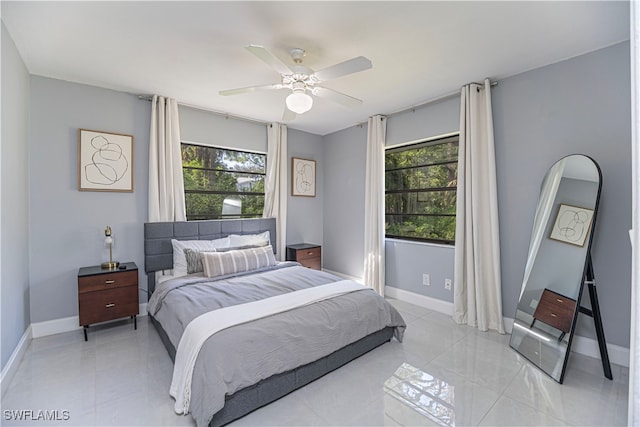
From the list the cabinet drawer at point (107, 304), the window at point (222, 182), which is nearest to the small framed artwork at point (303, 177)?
the window at point (222, 182)

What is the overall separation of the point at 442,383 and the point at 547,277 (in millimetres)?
1420

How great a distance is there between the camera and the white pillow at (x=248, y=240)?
3.90 meters

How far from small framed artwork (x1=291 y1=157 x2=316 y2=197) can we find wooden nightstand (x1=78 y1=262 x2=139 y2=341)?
8.90ft

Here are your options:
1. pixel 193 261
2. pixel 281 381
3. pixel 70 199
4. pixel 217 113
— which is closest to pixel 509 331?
pixel 281 381

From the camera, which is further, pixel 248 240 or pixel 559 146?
pixel 248 240

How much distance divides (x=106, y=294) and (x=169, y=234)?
3.04 feet

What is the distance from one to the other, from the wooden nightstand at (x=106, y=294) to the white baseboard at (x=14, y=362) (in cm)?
43

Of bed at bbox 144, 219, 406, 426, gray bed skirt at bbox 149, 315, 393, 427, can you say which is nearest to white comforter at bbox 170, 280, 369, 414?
bed at bbox 144, 219, 406, 426

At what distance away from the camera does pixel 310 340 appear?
7.24 ft

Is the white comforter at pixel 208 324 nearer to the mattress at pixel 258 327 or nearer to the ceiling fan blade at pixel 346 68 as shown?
the mattress at pixel 258 327

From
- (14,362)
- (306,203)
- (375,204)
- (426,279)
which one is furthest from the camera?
(306,203)

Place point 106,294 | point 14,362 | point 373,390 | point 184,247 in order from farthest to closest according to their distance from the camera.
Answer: point 184,247, point 106,294, point 14,362, point 373,390

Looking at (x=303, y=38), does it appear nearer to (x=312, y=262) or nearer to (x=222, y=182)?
(x=222, y=182)

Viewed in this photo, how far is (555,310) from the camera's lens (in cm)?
253
